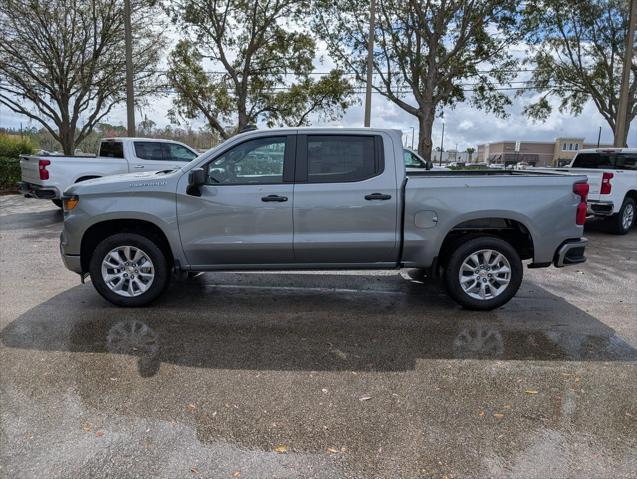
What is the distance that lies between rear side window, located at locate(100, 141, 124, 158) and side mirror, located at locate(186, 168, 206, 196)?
335 inches

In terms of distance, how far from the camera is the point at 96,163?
11.6 meters

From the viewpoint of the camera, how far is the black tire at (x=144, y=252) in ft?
16.9

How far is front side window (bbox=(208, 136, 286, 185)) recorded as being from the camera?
5.08 metres

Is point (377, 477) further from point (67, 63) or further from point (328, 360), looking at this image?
point (67, 63)

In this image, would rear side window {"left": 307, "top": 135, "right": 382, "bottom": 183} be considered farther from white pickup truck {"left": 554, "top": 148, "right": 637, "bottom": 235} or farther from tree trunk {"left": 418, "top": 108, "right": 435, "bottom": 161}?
tree trunk {"left": 418, "top": 108, "right": 435, "bottom": 161}

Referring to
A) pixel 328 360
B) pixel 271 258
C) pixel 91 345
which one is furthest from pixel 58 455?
pixel 271 258

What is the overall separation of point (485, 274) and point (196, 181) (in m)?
3.23

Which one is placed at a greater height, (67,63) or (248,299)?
(67,63)

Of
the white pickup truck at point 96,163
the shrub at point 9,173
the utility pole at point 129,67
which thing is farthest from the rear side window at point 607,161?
the shrub at point 9,173

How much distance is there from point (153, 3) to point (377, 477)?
66.4ft

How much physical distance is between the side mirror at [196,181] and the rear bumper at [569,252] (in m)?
3.88

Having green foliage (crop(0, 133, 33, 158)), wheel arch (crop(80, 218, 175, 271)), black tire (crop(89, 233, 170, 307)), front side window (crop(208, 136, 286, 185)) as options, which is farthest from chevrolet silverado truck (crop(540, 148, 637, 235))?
green foliage (crop(0, 133, 33, 158))

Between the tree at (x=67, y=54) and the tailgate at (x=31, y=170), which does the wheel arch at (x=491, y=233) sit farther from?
→ the tree at (x=67, y=54)

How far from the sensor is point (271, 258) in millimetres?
5188
